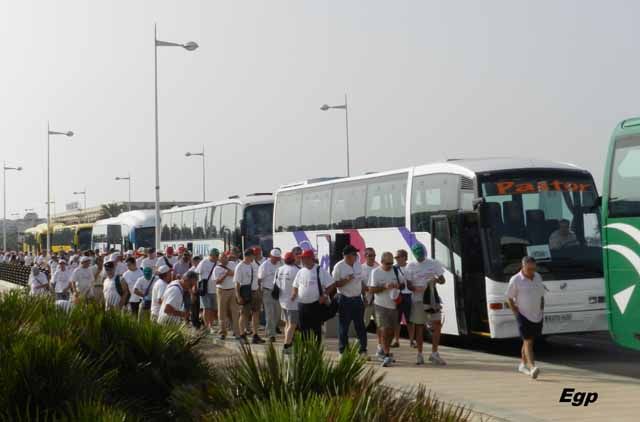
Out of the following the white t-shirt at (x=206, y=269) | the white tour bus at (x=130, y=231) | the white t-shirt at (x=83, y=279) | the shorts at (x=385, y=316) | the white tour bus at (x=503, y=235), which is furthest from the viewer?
the white tour bus at (x=130, y=231)

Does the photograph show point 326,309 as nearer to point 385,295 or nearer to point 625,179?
point 385,295

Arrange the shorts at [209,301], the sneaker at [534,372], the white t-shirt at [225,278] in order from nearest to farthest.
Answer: the sneaker at [534,372], the white t-shirt at [225,278], the shorts at [209,301]

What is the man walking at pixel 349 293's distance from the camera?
51.5ft

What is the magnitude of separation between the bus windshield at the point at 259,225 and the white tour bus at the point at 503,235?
12349mm

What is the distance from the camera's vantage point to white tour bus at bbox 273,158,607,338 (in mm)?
16844

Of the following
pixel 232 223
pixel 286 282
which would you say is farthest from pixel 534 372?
pixel 232 223

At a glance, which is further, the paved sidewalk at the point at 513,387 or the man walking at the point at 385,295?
the man walking at the point at 385,295

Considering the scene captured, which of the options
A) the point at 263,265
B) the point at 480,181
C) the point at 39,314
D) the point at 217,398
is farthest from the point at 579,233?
the point at 217,398

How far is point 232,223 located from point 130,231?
20980mm

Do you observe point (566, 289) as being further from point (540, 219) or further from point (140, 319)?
point (140, 319)

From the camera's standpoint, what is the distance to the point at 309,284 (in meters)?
15.9

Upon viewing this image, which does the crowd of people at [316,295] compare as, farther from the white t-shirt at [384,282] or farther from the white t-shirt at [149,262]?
the white t-shirt at [149,262]

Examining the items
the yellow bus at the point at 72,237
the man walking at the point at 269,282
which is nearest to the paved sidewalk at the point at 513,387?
the man walking at the point at 269,282

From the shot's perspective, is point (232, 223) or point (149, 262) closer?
point (149, 262)
